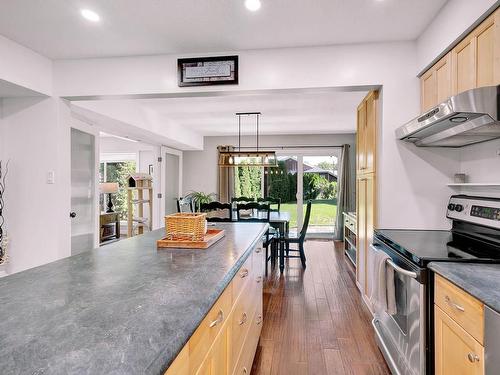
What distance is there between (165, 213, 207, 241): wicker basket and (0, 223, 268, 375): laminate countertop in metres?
0.20

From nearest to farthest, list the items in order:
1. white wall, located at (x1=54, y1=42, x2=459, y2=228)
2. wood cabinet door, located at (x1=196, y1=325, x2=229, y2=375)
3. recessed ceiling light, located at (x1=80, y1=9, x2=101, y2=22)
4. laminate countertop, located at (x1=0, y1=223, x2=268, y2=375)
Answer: laminate countertop, located at (x1=0, y1=223, x2=268, y2=375), wood cabinet door, located at (x1=196, y1=325, x2=229, y2=375), recessed ceiling light, located at (x1=80, y1=9, x2=101, y2=22), white wall, located at (x1=54, y1=42, x2=459, y2=228)

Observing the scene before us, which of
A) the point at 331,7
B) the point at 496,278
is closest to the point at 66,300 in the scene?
the point at 496,278

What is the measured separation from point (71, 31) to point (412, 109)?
2.82 metres

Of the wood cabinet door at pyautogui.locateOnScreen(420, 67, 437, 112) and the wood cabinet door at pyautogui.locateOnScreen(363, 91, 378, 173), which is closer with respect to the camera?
the wood cabinet door at pyautogui.locateOnScreen(420, 67, 437, 112)

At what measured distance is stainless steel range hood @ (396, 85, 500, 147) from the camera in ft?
4.96

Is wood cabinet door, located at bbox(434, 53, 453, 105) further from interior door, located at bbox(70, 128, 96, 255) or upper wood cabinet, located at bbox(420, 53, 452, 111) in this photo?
interior door, located at bbox(70, 128, 96, 255)

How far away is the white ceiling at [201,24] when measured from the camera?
2.13 meters

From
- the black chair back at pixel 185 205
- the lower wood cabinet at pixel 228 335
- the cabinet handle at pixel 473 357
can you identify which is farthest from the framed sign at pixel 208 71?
the black chair back at pixel 185 205

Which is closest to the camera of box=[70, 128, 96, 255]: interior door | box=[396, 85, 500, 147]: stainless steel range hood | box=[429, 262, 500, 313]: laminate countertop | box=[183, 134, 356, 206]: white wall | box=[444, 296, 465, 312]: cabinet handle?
box=[429, 262, 500, 313]: laminate countertop

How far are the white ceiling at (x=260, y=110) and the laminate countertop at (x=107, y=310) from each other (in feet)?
8.54

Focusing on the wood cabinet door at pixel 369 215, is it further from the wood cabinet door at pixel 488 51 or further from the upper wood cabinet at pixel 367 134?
the wood cabinet door at pixel 488 51

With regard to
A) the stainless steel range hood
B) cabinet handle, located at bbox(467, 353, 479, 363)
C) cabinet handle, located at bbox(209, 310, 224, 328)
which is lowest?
cabinet handle, located at bbox(467, 353, 479, 363)

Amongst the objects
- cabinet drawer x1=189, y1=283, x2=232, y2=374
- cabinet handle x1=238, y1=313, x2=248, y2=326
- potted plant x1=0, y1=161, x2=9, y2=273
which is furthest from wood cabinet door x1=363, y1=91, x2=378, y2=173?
potted plant x1=0, y1=161, x2=9, y2=273

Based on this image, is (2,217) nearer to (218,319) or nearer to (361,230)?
(218,319)
